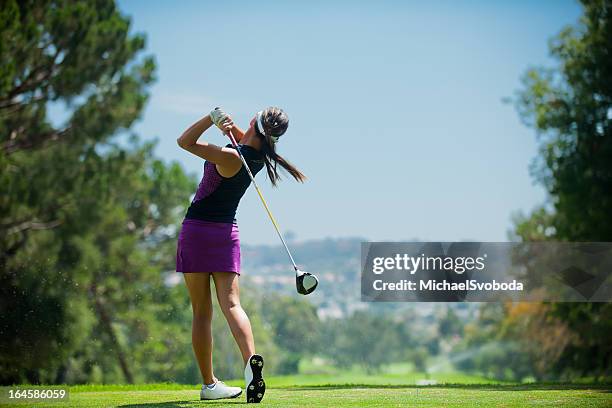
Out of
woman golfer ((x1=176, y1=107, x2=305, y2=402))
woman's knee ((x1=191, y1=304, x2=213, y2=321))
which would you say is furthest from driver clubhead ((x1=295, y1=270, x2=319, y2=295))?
woman's knee ((x1=191, y1=304, x2=213, y2=321))

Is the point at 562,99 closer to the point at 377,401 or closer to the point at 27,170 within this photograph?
the point at 27,170

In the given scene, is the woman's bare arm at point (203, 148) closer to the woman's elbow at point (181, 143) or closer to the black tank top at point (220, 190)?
the woman's elbow at point (181, 143)

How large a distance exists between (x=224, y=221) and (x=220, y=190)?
220 millimetres

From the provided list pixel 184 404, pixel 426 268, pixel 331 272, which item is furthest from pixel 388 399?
pixel 331 272

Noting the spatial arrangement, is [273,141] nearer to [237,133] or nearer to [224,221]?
[237,133]

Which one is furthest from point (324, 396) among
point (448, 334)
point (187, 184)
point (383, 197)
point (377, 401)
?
point (383, 197)

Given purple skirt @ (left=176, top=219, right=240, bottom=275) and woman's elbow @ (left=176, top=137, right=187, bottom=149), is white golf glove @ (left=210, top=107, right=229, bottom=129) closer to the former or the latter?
woman's elbow @ (left=176, top=137, right=187, bottom=149)

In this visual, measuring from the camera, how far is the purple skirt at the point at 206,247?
5.70 metres

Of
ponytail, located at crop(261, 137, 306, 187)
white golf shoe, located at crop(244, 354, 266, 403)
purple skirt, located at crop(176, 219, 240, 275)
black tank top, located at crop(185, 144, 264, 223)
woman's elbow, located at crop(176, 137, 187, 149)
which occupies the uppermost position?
woman's elbow, located at crop(176, 137, 187, 149)

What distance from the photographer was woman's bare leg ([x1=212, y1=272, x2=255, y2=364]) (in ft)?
18.4

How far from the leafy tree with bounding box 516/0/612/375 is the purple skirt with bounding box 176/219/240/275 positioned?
1846 cm

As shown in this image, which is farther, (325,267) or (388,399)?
(325,267)

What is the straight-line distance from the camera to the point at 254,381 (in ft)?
17.6

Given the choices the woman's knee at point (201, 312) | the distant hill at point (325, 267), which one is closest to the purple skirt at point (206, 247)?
the woman's knee at point (201, 312)
